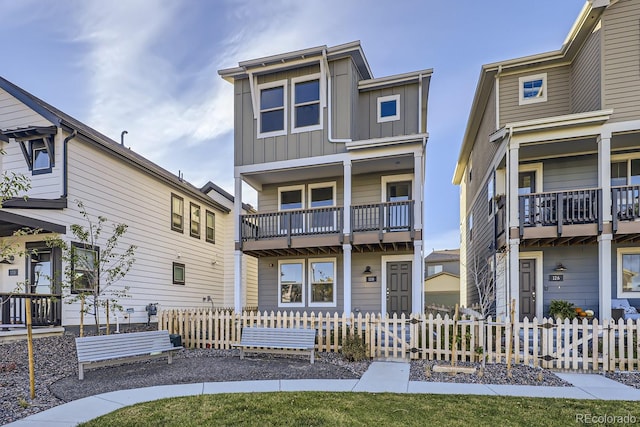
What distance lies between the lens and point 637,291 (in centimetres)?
1134

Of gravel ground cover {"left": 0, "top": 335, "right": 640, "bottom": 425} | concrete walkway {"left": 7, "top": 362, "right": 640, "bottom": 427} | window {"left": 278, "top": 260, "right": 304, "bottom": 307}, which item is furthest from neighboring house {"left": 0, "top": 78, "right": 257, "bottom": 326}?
concrete walkway {"left": 7, "top": 362, "right": 640, "bottom": 427}

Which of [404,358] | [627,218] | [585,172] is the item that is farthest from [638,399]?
[585,172]

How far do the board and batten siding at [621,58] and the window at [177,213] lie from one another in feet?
49.7

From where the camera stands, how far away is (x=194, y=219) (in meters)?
17.7

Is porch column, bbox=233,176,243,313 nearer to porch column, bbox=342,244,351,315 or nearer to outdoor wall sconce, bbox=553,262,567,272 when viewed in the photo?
porch column, bbox=342,244,351,315

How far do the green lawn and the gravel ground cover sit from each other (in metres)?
1.30

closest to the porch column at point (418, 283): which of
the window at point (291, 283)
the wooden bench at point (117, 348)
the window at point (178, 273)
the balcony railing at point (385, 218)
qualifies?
the balcony railing at point (385, 218)

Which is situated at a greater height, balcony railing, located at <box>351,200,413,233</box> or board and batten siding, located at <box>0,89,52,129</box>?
board and batten siding, located at <box>0,89,52,129</box>

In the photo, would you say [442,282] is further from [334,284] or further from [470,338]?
[470,338]

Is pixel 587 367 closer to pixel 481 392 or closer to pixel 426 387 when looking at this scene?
pixel 481 392

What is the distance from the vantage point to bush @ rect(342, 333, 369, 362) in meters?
8.84

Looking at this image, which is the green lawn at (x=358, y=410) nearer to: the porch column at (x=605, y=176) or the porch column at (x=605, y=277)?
the porch column at (x=605, y=277)

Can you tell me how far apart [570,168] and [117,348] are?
13.4 meters

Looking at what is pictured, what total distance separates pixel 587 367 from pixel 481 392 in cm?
338
